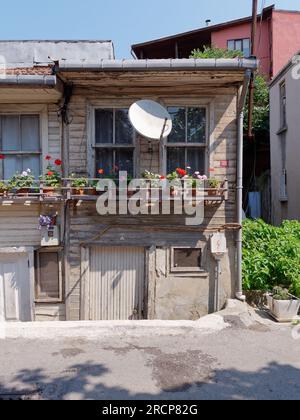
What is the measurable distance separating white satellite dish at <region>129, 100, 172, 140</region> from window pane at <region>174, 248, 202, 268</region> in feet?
8.01

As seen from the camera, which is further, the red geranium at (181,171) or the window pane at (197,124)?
the window pane at (197,124)

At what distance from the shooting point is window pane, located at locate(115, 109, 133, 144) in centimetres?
714

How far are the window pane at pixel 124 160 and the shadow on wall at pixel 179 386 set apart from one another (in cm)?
411

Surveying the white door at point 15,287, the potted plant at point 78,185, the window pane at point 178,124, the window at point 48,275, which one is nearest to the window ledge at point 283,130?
the window pane at point 178,124

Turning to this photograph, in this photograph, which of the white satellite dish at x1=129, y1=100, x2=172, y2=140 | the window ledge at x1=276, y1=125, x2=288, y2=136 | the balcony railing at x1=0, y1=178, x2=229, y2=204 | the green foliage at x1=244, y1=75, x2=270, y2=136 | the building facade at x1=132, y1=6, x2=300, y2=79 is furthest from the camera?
the building facade at x1=132, y1=6, x2=300, y2=79

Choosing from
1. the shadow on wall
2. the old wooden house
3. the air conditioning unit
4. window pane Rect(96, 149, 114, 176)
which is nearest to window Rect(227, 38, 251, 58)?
the old wooden house

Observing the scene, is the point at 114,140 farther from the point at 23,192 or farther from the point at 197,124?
the point at 23,192

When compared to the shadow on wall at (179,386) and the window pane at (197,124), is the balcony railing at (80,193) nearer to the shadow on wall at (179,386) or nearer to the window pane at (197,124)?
the window pane at (197,124)

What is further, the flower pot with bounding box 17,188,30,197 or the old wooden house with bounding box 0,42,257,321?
the old wooden house with bounding box 0,42,257,321

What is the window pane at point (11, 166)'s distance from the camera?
23.7 ft

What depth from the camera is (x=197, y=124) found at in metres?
7.16

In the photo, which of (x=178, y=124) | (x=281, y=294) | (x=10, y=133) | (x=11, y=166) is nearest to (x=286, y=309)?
(x=281, y=294)

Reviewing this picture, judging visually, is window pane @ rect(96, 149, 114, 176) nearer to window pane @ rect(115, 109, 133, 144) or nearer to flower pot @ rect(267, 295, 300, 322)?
window pane @ rect(115, 109, 133, 144)
